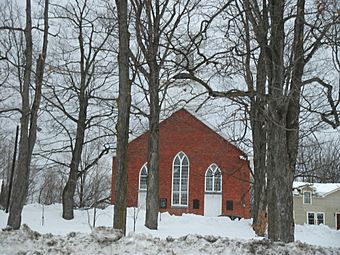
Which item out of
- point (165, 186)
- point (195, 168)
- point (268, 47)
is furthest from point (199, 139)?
point (268, 47)

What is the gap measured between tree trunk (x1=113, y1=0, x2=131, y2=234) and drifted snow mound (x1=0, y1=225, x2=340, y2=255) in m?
0.91

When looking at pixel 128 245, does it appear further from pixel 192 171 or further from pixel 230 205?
pixel 192 171

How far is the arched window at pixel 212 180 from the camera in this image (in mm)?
31634

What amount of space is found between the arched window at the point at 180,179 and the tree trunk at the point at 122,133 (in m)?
23.7

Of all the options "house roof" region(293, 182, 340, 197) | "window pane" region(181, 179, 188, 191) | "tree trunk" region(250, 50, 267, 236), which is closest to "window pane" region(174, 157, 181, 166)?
"window pane" region(181, 179, 188, 191)

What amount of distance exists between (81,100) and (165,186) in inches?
478

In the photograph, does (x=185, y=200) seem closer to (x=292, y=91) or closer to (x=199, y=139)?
(x=199, y=139)

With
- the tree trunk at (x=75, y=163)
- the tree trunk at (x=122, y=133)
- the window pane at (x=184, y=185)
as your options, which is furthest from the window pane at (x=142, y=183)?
the tree trunk at (x=122, y=133)

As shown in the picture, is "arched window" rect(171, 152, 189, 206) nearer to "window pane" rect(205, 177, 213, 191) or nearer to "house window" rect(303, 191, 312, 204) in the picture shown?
"window pane" rect(205, 177, 213, 191)

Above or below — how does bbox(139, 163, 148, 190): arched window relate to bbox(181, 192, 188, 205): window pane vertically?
above

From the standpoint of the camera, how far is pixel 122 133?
319 inches

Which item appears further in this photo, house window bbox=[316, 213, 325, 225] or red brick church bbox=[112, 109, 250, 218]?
house window bbox=[316, 213, 325, 225]

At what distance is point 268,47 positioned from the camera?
32.0 feet

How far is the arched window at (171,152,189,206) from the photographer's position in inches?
1238
